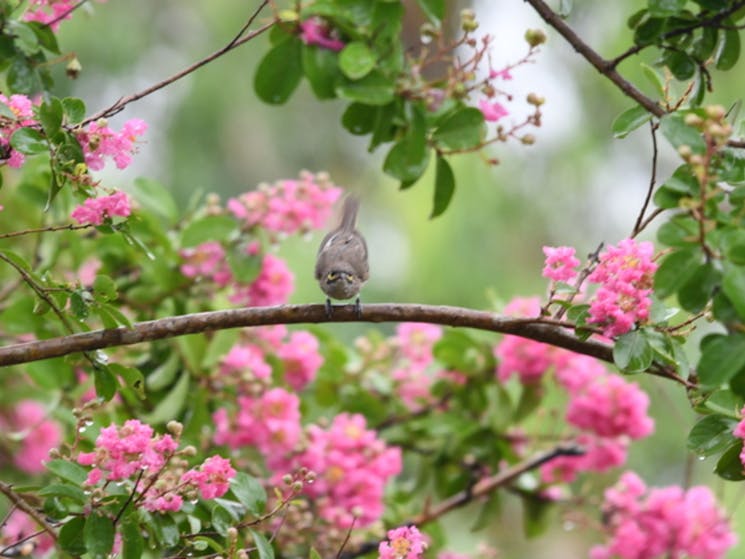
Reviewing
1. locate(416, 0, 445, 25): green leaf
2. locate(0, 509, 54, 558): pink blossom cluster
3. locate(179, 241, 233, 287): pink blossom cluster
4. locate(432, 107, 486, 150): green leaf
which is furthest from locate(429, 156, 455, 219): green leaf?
locate(0, 509, 54, 558): pink blossom cluster

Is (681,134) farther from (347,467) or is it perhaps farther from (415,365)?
(415,365)

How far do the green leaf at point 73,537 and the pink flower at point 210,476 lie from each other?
0.51 feet

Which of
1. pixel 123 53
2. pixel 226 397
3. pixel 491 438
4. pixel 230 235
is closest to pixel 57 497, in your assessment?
pixel 226 397

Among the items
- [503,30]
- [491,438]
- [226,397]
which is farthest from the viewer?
[503,30]

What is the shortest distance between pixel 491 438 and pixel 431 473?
0.65ft

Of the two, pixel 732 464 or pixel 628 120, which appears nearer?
pixel 732 464

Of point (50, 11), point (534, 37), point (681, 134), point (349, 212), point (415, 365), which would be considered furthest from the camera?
point (349, 212)

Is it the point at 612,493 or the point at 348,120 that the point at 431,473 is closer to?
the point at 612,493

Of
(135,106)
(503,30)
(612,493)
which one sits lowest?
(612,493)

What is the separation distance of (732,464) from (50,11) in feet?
4.88

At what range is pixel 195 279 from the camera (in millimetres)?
2635

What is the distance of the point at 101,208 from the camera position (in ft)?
5.64

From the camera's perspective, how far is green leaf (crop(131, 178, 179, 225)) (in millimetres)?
2717

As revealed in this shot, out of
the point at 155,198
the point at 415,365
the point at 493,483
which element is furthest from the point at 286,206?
the point at 493,483
